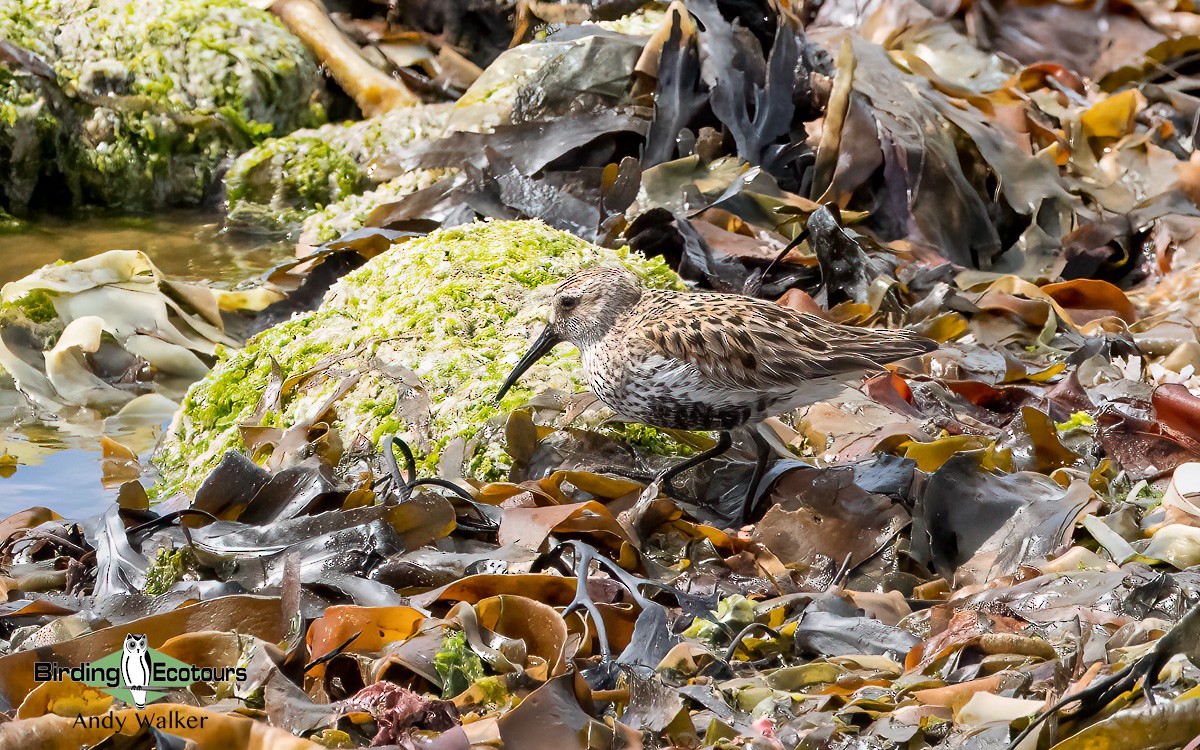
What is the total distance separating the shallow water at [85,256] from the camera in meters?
3.79

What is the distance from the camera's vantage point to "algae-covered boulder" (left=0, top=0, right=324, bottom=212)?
271 inches

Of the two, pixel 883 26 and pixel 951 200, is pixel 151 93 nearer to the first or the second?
pixel 883 26

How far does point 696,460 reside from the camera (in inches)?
127

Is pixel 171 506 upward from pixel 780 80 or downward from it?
downward

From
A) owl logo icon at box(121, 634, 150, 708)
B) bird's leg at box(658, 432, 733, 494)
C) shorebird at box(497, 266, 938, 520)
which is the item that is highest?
owl logo icon at box(121, 634, 150, 708)

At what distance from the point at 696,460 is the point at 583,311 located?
1.73 feet

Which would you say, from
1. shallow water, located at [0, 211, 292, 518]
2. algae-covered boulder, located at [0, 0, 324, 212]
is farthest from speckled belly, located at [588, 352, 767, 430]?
algae-covered boulder, located at [0, 0, 324, 212]

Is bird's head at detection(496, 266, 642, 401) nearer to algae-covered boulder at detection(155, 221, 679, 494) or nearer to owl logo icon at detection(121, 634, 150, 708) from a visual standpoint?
algae-covered boulder at detection(155, 221, 679, 494)

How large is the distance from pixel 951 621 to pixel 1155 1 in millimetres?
5302

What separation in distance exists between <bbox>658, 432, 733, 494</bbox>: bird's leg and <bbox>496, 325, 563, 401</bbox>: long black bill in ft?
1.73

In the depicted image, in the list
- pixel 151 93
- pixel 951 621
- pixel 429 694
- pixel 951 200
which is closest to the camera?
pixel 429 694

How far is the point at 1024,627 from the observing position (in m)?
2.34

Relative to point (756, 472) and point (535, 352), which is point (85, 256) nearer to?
point (535, 352)

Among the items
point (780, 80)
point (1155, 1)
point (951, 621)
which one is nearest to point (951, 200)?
point (780, 80)
